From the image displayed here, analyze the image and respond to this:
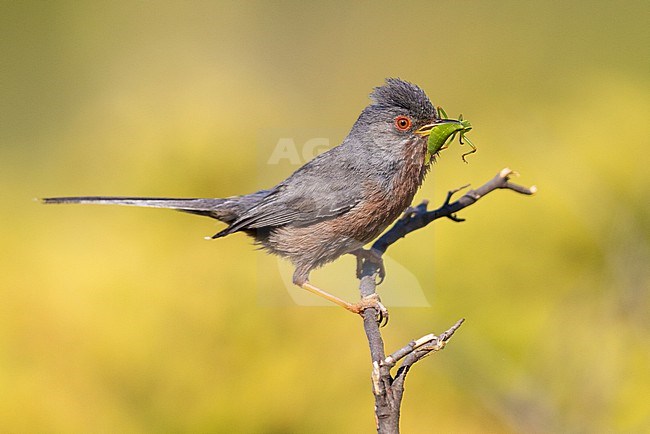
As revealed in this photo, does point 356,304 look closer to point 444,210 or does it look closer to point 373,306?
point 373,306

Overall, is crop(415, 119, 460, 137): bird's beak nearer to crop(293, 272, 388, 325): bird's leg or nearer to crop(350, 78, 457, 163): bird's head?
crop(350, 78, 457, 163): bird's head

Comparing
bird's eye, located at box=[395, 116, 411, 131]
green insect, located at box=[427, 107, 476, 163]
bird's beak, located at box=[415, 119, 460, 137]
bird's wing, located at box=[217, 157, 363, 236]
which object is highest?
bird's eye, located at box=[395, 116, 411, 131]

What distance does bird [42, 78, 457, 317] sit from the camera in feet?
9.95

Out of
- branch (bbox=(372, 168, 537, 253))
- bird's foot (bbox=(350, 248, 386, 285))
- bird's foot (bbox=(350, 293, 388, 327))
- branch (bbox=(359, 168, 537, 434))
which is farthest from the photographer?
bird's foot (bbox=(350, 248, 386, 285))

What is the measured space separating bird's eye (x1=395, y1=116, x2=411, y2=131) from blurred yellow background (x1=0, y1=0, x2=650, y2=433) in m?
0.86

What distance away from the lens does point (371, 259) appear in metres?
3.37

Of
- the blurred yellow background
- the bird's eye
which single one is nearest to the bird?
the bird's eye

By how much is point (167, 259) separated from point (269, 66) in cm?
326

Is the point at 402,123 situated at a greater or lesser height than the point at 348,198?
greater

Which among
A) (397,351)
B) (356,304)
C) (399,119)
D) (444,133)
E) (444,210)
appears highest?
(399,119)

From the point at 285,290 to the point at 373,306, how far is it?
0.75 m

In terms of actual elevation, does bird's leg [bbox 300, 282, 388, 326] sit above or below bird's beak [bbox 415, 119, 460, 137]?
below

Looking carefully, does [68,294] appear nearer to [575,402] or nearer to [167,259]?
[167,259]

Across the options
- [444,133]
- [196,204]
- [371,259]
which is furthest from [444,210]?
[196,204]
